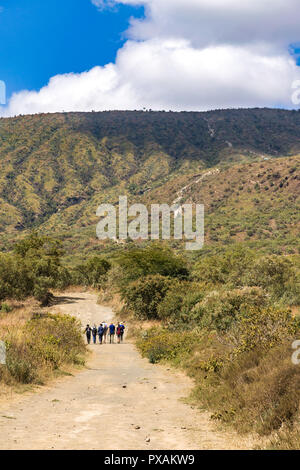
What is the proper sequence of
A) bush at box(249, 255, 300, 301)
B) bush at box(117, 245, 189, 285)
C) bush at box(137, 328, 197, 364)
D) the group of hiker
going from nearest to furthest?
bush at box(137, 328, 197, 364), the group of hiker, bush at box(249, 255, 300, 301), bush at box(117, 245, 189, 285)

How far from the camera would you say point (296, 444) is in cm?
637

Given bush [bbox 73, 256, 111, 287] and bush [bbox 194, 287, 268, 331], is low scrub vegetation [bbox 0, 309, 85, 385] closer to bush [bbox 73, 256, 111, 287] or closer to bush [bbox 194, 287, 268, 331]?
bush [bbox 194, 287, 268, 331]

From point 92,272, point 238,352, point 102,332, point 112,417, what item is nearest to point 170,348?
point 238,352

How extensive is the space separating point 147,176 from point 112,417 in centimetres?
15892

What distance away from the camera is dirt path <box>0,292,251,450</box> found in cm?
732

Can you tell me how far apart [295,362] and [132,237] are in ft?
316

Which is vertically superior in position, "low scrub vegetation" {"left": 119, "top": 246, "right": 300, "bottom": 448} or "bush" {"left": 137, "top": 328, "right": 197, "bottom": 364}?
"low scrub vegetation" {"left": 119, "top": 246, "right": 300, "bottom": 448}

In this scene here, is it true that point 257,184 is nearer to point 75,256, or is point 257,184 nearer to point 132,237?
point 132,237

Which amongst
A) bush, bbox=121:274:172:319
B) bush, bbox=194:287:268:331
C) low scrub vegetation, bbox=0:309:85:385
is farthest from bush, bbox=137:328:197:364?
bush, bbox=121:274:172:319

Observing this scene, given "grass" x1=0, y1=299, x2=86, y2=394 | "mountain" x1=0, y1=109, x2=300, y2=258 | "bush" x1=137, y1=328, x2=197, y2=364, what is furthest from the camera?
"mountain" x1=0, y1=109, x2=300, y2=258

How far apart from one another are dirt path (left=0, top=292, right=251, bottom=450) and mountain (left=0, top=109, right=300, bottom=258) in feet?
239

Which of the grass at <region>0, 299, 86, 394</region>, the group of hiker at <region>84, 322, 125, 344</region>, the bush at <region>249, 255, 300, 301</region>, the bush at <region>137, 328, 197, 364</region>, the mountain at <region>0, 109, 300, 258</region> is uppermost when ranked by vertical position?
the mountain at <region>0, 109, 300, 258</region>

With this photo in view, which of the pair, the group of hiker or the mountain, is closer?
the group of hiker

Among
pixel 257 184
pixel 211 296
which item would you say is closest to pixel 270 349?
pixel 211 296
